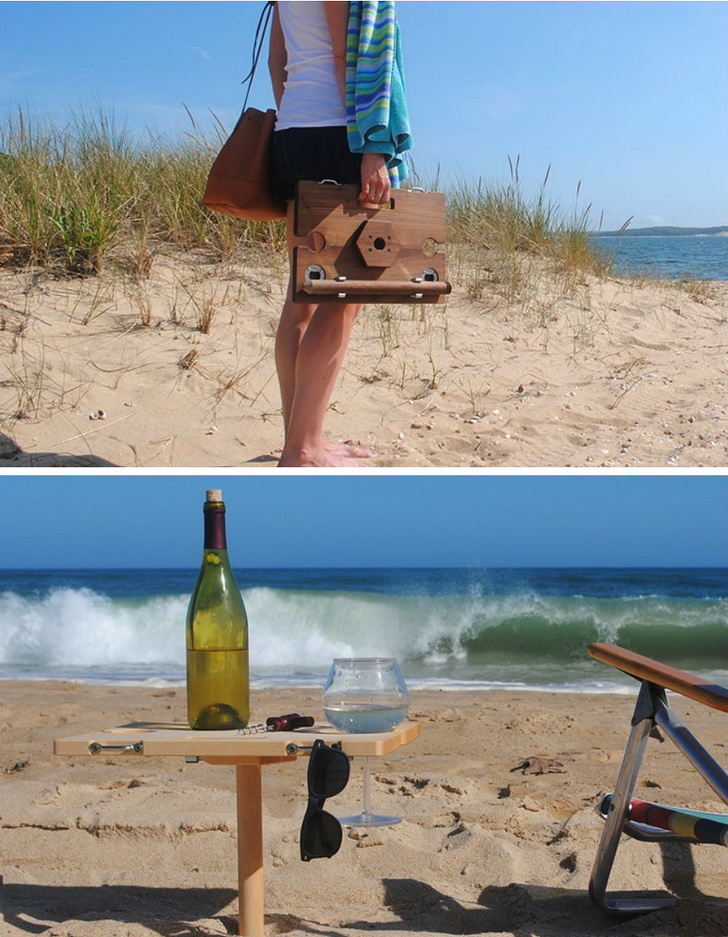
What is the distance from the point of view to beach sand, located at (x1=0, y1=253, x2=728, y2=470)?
4.43 m

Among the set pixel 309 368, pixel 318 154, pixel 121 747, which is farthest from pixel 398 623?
pixel 121 747

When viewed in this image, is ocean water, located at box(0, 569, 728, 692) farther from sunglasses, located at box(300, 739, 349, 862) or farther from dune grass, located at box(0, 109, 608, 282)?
sunglasses, located at box(300, 739, 349, 862)

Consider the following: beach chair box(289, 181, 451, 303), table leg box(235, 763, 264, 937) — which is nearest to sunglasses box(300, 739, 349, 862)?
table leg box(235, 763, 264, 937)

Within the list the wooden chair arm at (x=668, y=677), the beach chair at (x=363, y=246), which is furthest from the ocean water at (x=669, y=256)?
the wooden chair arm at (x=668, y=677)

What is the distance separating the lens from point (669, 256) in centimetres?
1201

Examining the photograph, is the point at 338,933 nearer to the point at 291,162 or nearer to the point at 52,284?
the point at 291,162

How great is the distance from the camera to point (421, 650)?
35.5 ft

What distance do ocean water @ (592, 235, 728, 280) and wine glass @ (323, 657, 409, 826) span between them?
6.42 meters

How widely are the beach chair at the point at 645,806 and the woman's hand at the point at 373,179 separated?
4.83 ft

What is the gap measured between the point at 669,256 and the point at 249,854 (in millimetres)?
11010

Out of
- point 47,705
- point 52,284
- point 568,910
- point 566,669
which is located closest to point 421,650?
point 566,669

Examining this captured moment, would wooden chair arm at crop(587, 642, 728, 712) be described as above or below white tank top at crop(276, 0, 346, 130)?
below

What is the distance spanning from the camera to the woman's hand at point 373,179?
2.94 m

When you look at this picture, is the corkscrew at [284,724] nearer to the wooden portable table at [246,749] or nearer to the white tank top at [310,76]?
the wooden portable table at [246,749]
